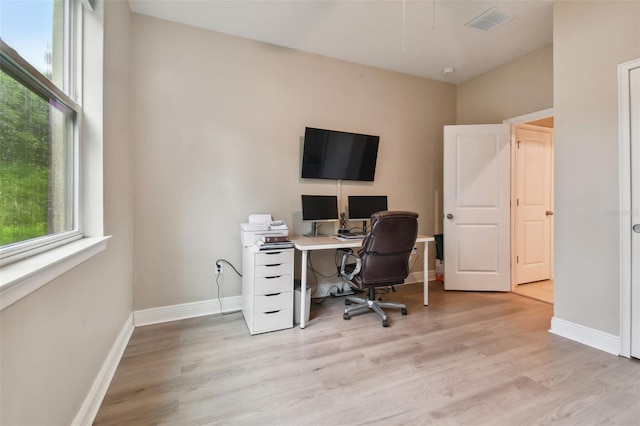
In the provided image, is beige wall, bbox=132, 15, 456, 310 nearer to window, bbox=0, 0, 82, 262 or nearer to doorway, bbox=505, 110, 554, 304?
window, bbox=0, 0, 82, 262

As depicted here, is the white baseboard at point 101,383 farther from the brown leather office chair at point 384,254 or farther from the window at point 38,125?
the brown leather office chair at point 384,254

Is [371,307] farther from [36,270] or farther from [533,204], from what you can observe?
[533,204]

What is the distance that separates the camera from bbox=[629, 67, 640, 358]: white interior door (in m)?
1.95

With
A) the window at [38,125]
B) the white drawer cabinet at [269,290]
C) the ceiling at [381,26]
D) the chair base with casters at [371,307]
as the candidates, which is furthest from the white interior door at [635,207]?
the window at [38,125]

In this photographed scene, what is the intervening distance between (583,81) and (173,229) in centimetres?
367

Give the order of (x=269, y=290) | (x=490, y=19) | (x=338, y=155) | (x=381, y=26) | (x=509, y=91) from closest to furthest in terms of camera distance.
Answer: (x=269, y=290) → (x=490, y=19) → (x=381, y=26) → (x=338, y=155) → (x=509, y=91)

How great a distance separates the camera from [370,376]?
1.76 meters

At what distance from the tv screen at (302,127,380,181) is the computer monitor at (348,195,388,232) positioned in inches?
10.2

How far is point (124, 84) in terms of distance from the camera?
225 centimetres

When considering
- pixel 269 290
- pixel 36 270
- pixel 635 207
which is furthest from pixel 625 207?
pixel 36 270

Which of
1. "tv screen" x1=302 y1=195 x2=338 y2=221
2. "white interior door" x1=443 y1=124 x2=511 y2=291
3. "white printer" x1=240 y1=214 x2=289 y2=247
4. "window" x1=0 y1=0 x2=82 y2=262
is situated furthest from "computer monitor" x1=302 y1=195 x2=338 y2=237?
"window" x1=0 y1=0 x2=82 y2=262

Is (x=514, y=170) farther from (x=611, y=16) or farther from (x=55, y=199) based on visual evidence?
(x=55, y=199)

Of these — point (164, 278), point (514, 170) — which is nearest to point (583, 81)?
point (514, 170)

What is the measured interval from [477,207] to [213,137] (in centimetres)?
314
